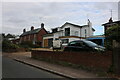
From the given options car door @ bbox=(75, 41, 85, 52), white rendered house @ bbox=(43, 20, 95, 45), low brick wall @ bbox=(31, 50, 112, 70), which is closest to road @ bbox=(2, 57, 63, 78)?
low brick wall @ bbox=(31, 50, 112, 70)

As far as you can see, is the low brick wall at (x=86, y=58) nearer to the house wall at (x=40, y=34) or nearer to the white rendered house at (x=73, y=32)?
the white rendered house at (x=73, y=32)

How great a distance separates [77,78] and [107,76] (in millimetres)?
1588

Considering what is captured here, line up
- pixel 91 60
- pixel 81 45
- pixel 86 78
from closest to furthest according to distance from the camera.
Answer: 1. pixel 86 78
2. pixel 91 60
3. pixel 81 45

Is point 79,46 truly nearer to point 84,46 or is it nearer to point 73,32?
point 84,46

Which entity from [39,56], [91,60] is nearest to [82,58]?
[91,60]

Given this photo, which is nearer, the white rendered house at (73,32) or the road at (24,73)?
the road at (24,73)

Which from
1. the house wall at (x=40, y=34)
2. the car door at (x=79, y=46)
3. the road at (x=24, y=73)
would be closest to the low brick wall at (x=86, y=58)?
the car door at (x=79, y=46)

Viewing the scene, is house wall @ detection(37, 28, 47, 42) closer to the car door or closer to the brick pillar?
the car door

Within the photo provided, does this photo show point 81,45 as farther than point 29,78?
Yes

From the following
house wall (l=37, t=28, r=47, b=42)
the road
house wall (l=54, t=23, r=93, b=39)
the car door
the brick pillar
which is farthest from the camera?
house wall (l=37, t=28, r=47, b=42)

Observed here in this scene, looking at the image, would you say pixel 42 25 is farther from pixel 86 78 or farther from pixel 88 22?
pixel 86 78

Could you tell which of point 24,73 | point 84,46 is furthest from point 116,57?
point 24,73

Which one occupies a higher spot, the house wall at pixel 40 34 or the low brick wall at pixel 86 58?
the house wall at pixel 40 34

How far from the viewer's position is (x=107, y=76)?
9266 millimetres
